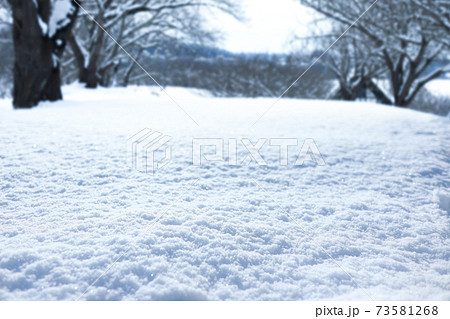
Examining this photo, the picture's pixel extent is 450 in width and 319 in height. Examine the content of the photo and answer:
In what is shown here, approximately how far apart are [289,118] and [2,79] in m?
35.4

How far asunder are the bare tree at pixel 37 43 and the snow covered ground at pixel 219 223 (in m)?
2.61

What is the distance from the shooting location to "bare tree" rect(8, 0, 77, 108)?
546 centimetres

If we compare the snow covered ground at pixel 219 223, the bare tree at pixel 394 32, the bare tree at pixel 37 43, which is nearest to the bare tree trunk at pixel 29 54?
A: the bare tree at pixel 37 43

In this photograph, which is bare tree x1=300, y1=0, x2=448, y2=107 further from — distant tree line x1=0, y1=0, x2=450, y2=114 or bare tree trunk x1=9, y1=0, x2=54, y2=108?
bare tree trunk x1=9, y1=0, x2=54, y2=108

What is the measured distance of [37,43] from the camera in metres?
5.66

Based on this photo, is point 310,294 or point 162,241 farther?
point 162,241

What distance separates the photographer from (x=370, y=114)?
5.41m

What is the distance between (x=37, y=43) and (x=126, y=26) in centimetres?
1218

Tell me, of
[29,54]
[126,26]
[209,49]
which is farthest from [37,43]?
[126,26]

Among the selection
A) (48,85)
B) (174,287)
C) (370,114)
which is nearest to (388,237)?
(174,287)

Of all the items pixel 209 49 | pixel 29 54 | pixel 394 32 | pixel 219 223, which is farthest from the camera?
pixel 209 49

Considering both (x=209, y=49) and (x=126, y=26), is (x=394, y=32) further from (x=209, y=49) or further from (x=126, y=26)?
(x=126, y=26)

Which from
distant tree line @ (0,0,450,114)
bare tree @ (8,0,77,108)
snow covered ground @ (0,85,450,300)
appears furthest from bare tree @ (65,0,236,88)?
snow covered ground @ (0,85,450,300)
